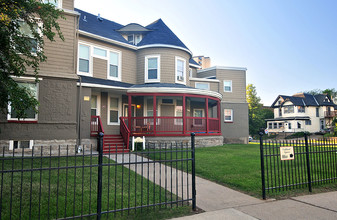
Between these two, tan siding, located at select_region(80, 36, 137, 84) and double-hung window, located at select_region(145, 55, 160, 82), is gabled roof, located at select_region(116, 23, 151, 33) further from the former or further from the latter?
double-hung window, located at select_region(145, 55, 160, 82)

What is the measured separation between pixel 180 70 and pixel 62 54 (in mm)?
9407

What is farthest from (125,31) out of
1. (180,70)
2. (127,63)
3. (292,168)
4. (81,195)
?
(292,168)

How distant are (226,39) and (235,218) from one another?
80.3 ft

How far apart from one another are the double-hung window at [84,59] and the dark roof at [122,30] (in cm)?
155

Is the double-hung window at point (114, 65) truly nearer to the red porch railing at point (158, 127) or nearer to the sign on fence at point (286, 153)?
the red porch railing at point (158, 127)

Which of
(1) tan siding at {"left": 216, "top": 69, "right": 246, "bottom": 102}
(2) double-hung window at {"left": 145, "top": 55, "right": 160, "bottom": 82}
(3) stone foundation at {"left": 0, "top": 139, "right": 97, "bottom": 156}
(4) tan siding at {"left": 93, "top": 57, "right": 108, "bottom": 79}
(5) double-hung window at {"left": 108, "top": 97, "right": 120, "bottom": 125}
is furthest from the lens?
(1) tan siding at {"left": 216, "top": 69, "right": 246, "bottom": 102}

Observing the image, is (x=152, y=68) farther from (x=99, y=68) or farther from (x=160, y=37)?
(x=99, y=68)

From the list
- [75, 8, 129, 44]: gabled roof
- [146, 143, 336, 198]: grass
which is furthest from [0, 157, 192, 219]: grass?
[75, 8, 129, 44]: gabled roof

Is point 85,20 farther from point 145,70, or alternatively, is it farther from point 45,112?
point 45,112

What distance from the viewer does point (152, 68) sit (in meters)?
17.9

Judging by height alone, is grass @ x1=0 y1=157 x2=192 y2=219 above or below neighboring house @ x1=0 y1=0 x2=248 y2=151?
below

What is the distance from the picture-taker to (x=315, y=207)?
493cm

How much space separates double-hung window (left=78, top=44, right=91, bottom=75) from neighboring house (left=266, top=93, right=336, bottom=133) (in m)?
45.6

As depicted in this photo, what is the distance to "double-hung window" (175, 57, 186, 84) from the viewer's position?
1845 centimetres
